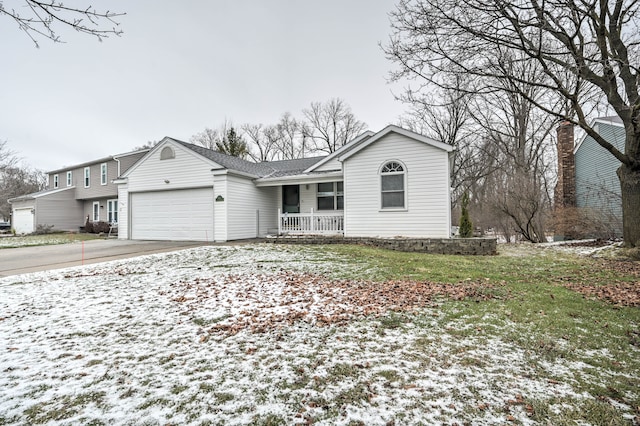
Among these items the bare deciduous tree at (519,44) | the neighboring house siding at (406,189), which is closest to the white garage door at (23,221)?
the neighboring house siding at (406,189)

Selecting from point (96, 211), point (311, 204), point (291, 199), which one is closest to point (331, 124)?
point (291, 199)

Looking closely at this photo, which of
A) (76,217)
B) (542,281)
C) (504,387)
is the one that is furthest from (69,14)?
(76,217)

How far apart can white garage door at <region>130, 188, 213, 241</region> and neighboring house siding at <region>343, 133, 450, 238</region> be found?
6.47 meters

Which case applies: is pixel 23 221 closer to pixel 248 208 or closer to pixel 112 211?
pixel 112 211

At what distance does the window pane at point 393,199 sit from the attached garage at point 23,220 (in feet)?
87.3

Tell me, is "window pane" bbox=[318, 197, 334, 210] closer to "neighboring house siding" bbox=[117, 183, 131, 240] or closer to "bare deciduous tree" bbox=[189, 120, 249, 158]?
"neighboring house siding" bbox=[117, 183, 131, 240]

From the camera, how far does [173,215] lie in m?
14.5

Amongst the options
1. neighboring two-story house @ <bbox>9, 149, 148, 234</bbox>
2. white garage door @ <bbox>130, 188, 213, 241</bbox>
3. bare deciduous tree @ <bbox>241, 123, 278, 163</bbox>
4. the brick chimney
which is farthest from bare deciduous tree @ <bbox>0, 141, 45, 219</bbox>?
the brick chimney

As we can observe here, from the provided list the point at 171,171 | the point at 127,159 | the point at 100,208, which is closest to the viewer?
the point at 171,171

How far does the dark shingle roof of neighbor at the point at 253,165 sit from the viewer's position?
1417 centimetres

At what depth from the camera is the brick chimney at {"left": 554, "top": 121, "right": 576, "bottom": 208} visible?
53.1 ft

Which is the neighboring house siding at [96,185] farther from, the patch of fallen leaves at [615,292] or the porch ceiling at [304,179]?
the patch of fallen leaves at [615,292]

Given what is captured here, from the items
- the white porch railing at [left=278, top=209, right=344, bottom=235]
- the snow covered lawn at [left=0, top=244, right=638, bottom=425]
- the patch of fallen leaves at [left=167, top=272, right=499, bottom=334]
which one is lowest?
the snow covered lawn at [left=0, top=244, right=638, bottom=425]

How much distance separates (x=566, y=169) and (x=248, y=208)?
1687cm
